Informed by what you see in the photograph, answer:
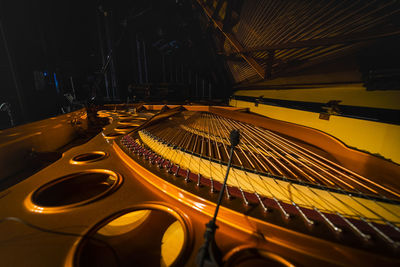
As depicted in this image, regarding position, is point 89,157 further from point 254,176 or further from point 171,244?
point 254,176

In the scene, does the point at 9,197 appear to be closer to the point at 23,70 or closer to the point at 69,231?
the point at 69,231

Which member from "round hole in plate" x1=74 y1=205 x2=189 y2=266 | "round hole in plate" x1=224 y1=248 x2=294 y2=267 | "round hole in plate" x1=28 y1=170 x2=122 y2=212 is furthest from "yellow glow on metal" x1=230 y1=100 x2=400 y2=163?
"round hole in plate" x1=28 y1=170 x2=122 y2=212

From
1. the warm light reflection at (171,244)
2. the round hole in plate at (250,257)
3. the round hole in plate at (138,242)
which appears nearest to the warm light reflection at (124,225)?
the round hole in plate at (138,242)

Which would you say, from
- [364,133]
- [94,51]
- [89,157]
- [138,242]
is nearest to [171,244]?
[138,242]

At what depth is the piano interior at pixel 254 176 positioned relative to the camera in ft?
2.17

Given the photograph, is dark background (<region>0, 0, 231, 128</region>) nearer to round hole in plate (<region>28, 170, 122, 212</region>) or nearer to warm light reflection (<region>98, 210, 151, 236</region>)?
round hole in plate (<region>28, 170, 122, 212</region>)

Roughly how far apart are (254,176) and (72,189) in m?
1.77

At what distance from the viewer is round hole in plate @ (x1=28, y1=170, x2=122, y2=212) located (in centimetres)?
98

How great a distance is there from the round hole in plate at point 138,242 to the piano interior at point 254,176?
0.04ft

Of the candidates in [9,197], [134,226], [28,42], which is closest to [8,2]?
[28,42]

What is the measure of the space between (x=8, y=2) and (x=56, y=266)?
325 inches

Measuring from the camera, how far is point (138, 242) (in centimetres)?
145

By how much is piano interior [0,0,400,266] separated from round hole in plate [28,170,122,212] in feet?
0.04

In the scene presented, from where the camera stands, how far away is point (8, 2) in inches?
189
